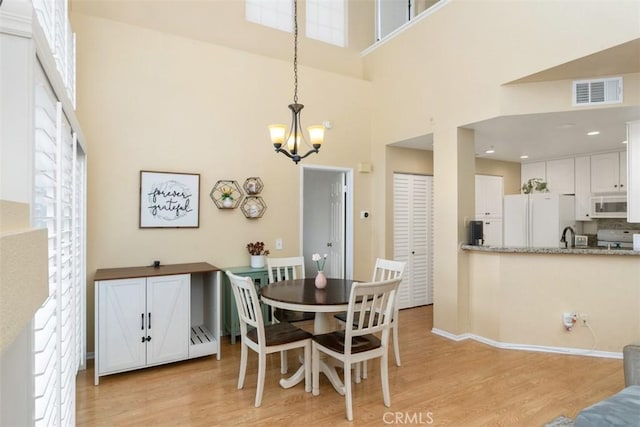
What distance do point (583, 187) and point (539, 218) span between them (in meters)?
1.06

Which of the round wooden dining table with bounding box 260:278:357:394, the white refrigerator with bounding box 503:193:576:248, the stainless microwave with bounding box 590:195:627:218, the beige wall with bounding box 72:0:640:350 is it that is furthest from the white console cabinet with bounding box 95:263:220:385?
the stainless microwave with bounding box 590:195:627:218

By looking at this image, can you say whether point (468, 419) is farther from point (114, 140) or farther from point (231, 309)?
point (114, 140)

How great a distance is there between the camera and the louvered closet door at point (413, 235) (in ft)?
17.1

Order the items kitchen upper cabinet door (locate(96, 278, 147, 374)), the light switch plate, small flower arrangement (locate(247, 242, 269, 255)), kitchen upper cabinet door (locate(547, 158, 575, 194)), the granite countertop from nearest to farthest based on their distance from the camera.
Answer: kitchen upper cabinet door (locate(96, 278, 147, 374)) → the granite countertop → small flower arrangement (locate(247, 242, 269, 255)) → the light switch plate → kitchen upper cabinet door (locate(547, 158, 575, 194))

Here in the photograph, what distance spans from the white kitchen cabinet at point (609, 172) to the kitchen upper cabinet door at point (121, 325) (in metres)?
6.36

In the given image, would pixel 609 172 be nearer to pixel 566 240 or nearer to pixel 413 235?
pixel 566 240

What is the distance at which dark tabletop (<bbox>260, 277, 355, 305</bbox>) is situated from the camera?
271 centimetres

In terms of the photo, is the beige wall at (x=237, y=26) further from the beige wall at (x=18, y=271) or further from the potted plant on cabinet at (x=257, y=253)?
the beige wall at (x=18, y=271)

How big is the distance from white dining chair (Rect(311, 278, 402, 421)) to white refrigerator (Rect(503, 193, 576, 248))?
3678 mm

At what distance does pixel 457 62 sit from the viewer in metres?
4.00

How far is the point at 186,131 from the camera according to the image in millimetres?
3955

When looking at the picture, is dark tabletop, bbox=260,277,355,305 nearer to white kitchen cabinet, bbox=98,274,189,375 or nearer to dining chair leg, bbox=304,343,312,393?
dining chair leg, bbox=304,343,312,393

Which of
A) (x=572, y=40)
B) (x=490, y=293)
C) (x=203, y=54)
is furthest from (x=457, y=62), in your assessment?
(x=203, y=54)

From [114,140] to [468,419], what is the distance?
3996mm
